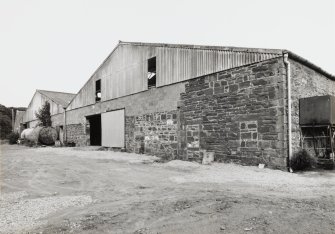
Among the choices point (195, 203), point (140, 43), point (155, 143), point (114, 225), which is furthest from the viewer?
point (140, 43)

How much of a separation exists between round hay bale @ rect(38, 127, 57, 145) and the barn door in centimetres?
829

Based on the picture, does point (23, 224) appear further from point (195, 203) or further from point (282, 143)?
point (282, 143)

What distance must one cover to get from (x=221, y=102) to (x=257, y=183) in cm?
410

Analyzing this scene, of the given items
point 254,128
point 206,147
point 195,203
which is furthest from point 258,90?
point 195,203

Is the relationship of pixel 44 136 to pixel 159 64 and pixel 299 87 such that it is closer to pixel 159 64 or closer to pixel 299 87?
pixel 159 64

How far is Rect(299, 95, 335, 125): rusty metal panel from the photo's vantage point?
8.44 m

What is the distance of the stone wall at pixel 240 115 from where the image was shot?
820 centimetres

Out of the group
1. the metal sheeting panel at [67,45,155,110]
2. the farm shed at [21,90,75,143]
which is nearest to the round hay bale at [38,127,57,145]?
the farm shed at [21,90,75,143]

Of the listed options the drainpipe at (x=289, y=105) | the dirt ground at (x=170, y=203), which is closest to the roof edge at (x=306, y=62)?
the drainpipe at (x=289, y=105)

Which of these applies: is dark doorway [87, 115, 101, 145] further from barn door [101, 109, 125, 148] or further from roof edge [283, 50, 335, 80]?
roof edge [283, 50, 335, 80]

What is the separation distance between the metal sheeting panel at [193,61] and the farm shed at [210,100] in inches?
1.3

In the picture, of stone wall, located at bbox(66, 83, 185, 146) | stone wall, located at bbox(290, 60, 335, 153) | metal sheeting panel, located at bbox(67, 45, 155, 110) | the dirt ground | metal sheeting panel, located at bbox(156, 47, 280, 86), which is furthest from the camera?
metal sheeting panel, located at bbox(67, 45, 155, 110)

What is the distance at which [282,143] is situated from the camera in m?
7.97

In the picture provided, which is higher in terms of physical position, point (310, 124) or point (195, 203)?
point (310, 124)
